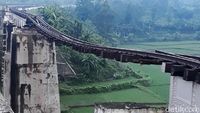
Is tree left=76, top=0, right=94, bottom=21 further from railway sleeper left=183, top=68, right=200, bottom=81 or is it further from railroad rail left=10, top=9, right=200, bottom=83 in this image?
railway sleeper left=183, top=68, right=200, bottom=81

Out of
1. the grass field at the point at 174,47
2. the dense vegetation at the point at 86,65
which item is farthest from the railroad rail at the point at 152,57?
the grass field at the point at 174,47

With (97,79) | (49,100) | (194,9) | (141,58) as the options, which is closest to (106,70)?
(97,79)

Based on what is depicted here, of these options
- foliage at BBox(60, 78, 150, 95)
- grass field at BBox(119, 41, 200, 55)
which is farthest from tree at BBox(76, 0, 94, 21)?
foliage at BBox(60, 78, 150, 95)

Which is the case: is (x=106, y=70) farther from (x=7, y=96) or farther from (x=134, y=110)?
(x=134, y=110)

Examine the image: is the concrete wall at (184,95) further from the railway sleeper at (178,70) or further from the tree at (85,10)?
the tree at (85,10)

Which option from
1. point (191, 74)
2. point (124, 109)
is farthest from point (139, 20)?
point (191, 74)

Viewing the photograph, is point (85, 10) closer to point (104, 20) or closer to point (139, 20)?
Answer: point (104, 20)

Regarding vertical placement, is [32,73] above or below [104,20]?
below
